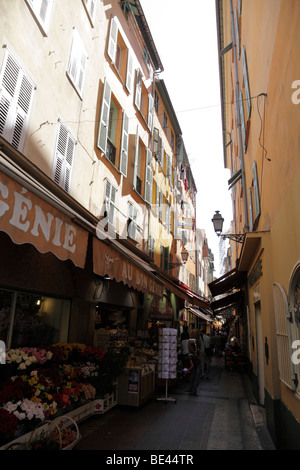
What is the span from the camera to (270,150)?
5.71 m

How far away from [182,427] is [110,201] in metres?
6.91

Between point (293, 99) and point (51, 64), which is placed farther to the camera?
point (51, 64)

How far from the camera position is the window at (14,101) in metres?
6.01

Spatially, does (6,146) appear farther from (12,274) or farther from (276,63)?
(276,63)

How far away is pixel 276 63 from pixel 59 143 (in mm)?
5226

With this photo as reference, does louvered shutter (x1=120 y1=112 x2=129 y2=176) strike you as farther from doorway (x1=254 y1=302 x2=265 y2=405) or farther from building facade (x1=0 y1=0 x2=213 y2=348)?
doorway (x1=254 y1=302 x2=265 y2=405)

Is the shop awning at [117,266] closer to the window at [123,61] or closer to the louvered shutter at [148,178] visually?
the louvered shutter at [148,178]

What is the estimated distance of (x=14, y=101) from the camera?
631 centimetres

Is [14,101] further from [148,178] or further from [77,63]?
[148,178]

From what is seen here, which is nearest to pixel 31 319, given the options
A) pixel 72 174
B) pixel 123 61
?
pixel 72 174

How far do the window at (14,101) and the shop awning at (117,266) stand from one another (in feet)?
9.29

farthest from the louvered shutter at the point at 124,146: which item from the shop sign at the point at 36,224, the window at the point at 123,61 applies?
the shop sign at the point at 36,224

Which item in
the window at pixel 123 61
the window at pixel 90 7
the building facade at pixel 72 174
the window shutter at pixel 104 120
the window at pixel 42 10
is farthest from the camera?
the window at pixel 123 61
